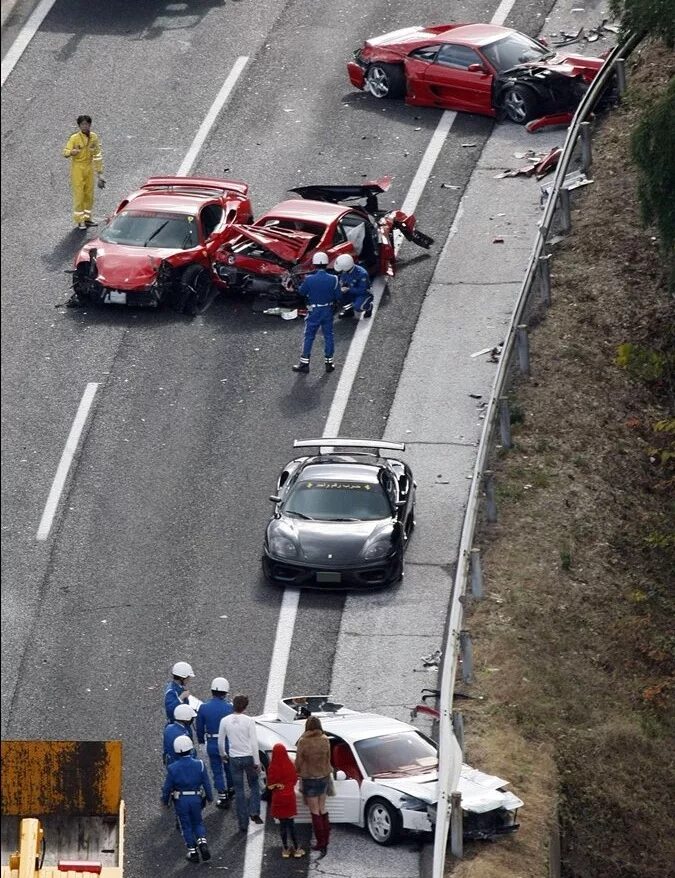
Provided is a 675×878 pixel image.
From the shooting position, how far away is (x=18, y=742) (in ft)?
59.5

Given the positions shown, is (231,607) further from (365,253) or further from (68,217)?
(68,217)

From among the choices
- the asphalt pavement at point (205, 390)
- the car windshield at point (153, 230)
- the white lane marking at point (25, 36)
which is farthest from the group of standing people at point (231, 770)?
the white lane marking at point (25, 36)

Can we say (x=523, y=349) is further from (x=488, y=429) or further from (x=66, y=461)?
(x=66, y=461)

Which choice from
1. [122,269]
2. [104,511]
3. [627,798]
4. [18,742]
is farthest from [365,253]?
[18,742]

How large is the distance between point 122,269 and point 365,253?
142 inches

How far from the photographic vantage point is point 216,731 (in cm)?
1908

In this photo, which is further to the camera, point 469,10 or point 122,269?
point 469,10

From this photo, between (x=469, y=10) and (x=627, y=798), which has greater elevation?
(x=469, y=10)

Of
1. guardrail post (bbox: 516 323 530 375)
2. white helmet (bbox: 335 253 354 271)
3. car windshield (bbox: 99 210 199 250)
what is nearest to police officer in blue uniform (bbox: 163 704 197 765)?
guardrail post (bbox: 516 323 530 375)

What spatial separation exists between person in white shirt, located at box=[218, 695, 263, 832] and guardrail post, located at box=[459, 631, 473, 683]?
2.60 meters

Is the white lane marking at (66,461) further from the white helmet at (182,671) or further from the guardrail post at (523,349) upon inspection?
the guardrail post at (523,349)

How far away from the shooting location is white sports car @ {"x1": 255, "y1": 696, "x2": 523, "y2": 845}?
60.0ft

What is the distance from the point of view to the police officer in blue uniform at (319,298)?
25.9 m

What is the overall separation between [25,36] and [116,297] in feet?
32.8
